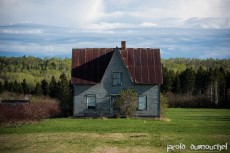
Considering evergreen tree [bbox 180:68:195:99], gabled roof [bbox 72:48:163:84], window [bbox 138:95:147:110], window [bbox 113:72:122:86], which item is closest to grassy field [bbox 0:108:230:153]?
window [bbox 138:95:147:110]

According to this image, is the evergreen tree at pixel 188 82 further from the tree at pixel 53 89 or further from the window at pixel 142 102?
the window at pixel 142 102

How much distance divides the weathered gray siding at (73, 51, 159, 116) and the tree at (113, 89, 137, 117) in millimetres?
848

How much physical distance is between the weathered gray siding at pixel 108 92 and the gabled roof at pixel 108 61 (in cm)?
52

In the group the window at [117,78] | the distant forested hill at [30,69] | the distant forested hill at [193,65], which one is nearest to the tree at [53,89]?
the distant forested hill at [30,69]

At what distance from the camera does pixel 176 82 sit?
75.6m

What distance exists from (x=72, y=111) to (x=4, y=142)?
16878 mm

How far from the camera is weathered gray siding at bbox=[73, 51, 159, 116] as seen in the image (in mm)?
37312

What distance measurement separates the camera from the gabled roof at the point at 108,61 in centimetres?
3753

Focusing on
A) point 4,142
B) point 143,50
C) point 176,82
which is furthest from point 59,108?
point 176,82

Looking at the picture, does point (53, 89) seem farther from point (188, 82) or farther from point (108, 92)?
point (108, 92)

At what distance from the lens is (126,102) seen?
119 ft

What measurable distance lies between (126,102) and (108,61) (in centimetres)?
500

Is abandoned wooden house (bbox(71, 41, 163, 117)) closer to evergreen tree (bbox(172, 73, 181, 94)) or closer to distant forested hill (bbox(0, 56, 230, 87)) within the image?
evergreen tree (bbox(172, 73, 181, 94))

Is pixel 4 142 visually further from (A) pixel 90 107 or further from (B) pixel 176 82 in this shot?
(B) pixel 176 82
